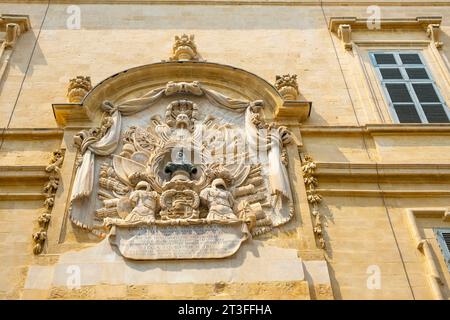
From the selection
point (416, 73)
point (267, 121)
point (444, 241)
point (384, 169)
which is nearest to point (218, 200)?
point (267, 121)

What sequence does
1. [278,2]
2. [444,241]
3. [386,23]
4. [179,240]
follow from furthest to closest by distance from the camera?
[278,2]
[386,23]
[444,241]
[179,240]

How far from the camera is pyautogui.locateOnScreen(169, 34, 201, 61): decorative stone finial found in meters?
10.8

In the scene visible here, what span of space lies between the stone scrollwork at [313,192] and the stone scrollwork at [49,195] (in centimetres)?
366

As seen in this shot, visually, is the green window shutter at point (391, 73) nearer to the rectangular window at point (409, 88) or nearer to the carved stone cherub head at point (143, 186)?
the rectangular window at point (409, 88)

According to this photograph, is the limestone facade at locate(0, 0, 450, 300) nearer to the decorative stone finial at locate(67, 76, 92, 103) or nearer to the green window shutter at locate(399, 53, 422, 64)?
the decorative stone finial at locate(67, 76, 92, 103)

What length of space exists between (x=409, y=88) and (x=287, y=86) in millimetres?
2392

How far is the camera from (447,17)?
12.5 meters

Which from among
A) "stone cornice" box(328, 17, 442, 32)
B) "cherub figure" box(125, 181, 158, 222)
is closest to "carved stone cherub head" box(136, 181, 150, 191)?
"cherub figure" box(125, 181, 158, 222)

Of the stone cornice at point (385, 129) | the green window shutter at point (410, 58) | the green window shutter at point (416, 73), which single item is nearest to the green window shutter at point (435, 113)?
the stone cornice at point (385, 129)

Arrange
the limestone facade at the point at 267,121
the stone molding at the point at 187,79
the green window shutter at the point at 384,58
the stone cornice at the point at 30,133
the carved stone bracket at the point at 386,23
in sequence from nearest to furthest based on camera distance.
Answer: the limestone facade at the point at 267,121, the stone cornice at the point at 30,133, the stone molding at the point at 187,79, the green window shutter at the point at 384,58, the carved stone bracket at the point at 386,23

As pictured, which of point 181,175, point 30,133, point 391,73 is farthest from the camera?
point 391,73

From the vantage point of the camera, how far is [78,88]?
980cm

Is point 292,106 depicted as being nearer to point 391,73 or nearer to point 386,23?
point 391,73

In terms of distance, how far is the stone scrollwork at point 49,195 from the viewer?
7.30 m
